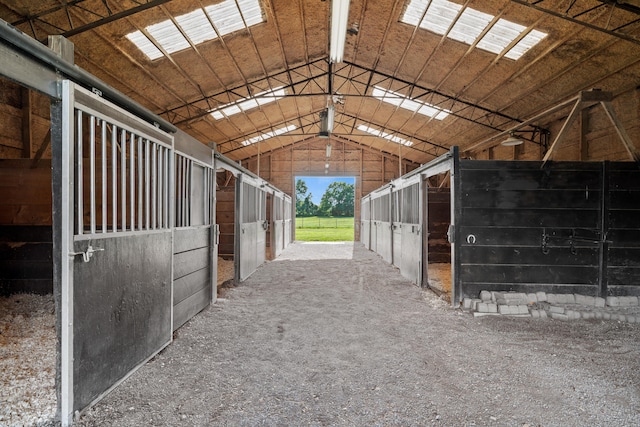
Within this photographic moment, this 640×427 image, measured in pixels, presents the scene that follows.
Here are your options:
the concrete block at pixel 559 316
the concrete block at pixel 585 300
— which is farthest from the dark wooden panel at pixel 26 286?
the concrete block at pixel 585 300

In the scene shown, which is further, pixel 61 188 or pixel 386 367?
pixel 386 367

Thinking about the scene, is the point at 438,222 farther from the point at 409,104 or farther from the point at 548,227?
the point at 409,104

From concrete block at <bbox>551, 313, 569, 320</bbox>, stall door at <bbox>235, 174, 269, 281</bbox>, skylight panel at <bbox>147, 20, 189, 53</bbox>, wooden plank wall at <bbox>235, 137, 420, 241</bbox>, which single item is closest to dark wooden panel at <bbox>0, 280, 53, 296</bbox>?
stall door at <bbox>235, 174, 269, 281</bbox>

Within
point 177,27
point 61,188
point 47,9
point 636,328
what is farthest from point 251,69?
point 636,328

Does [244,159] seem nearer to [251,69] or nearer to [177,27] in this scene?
[251,69]

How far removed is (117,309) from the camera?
2.44 metres

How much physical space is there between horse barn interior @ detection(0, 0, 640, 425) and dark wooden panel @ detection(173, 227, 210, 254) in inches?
1.2

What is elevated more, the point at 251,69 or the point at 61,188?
the point at 251,69

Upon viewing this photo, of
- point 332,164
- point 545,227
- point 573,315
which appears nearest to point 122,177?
point 545,227

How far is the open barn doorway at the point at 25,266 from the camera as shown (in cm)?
236

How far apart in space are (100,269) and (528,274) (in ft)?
15.6

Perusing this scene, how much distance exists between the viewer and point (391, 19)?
753 cm

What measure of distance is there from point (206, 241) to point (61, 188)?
2740 millimetres

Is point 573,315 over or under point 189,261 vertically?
under
